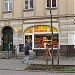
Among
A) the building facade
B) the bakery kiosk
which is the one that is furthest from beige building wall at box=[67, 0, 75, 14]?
the bakery kiosk

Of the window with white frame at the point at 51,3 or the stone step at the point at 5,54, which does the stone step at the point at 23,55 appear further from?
the window with white frame at the point at 51,3

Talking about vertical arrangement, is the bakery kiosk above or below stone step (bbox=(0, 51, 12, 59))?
above

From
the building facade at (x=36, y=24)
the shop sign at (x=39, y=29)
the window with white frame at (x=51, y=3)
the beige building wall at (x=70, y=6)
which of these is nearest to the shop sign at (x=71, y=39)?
the building facade at (x=36, y=24)

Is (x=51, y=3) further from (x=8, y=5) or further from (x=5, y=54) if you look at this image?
(x=5, y=54)

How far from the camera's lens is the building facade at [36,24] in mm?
29625

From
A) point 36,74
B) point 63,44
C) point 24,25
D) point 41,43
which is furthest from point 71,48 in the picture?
point 36,74

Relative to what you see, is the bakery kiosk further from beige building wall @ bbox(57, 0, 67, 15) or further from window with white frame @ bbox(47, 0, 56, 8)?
window with white frame @ bbox(47, 0, 56, 8)

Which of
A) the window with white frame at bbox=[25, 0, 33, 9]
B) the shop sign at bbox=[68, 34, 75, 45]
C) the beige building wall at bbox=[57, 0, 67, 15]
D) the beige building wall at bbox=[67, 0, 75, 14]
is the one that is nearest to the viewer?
the shop sign at bbox=[68, 34, 75, 45]

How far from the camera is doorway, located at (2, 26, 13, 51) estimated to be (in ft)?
106

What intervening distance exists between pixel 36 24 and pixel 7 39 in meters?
3.97

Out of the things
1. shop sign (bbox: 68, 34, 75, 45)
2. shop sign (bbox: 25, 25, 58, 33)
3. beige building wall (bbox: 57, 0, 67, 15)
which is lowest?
shop sign (bbox: 68, 34, 75, 45)

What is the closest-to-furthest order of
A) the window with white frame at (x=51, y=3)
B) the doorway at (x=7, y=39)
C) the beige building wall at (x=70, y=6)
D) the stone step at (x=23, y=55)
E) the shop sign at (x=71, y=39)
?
the stone step at (x=23, y=55)
the shop sign at (x=71, y=39)
the beige building wall at (x=70, y=6)
the window with white frame at (x=51, y=3)
the doorway at (x=7, y=39)

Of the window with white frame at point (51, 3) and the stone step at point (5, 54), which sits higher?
the window with white frame at point (51, 3)

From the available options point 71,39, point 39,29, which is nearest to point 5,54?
point 39,29
